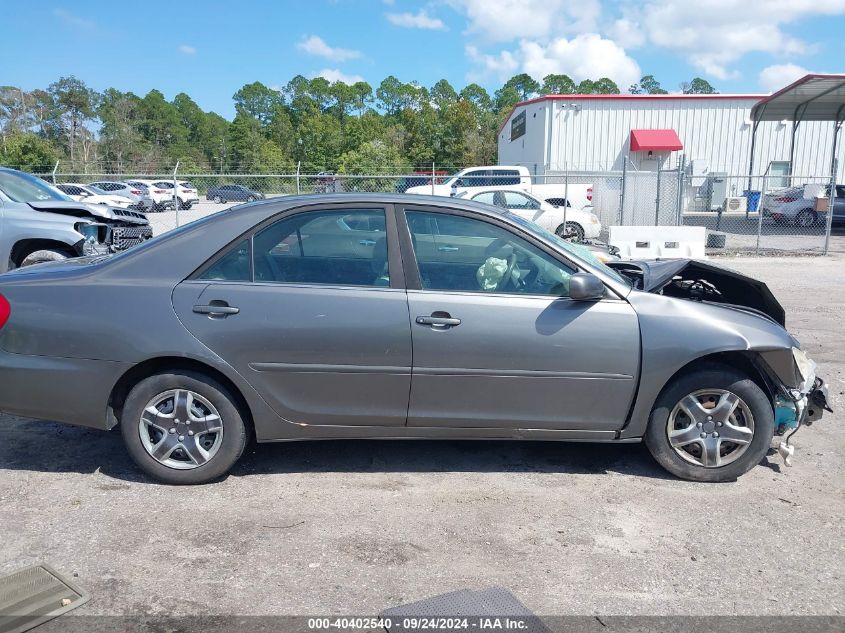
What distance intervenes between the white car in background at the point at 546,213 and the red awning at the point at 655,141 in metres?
16.2

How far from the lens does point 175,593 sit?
3.21 meters

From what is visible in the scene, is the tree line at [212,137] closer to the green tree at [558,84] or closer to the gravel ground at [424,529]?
the green tree at [558,84]

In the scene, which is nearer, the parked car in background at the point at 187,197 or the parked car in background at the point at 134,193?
the parked car in background at the point at 187,197

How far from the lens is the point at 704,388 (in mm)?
4234

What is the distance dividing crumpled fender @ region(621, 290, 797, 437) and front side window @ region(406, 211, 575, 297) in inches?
20.6

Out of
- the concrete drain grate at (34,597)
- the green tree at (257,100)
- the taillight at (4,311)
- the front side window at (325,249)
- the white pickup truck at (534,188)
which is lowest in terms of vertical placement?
the concrete drain grate at (34,597)

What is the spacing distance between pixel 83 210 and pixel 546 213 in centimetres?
1083

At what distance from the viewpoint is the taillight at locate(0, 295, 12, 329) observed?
4195 millimetres

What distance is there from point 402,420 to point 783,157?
117 feet

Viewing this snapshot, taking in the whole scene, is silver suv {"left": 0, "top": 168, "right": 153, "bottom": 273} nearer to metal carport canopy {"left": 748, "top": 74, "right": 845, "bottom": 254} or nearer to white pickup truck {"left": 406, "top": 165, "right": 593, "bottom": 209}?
white pickup truck {"left": 406, "top": 165, "right": 593, "bottom": 209}

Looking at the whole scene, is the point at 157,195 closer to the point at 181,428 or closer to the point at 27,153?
the point at 27,153

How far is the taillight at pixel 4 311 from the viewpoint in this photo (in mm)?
4195

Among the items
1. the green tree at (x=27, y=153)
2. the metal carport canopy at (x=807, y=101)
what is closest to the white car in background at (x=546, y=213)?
the metal carport canopy at (x=807, y=101)

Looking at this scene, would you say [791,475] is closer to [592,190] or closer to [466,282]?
[466,282]
